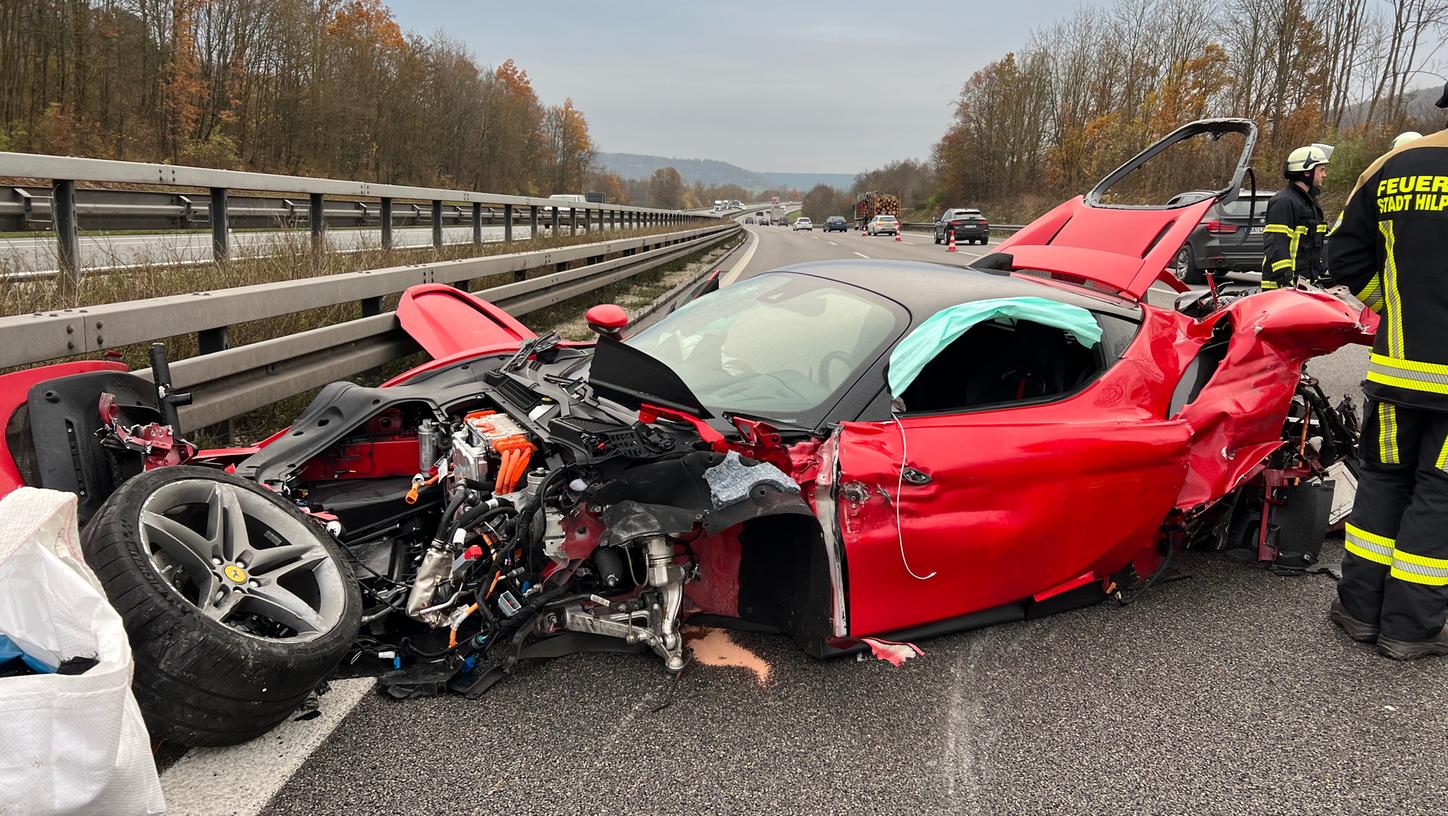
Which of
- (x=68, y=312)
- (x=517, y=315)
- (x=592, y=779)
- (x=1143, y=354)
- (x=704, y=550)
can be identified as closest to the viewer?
(x=592, y=779)

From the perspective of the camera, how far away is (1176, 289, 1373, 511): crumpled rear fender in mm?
3643

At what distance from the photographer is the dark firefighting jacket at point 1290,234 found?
7.25m

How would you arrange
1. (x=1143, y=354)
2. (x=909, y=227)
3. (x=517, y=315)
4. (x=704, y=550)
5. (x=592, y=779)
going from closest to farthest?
(x=592, y=779), (x=704, y=550), (x=1143, y=354), (x=517, y=315), (x=909, y=227)

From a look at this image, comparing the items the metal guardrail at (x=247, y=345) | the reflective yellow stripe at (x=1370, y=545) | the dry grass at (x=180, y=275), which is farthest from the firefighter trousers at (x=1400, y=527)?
the dry grass at (x=180, y=275)

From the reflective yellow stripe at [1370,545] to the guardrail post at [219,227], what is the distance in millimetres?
6349

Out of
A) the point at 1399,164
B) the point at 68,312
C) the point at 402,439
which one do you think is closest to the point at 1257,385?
the point at 1399,164

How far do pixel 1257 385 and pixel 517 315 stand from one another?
20.8ft

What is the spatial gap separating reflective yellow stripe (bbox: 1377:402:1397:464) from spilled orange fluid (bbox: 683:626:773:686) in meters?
2.63

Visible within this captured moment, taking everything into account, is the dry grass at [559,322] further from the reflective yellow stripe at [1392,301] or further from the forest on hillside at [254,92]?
the forest on hillside at [254,92]

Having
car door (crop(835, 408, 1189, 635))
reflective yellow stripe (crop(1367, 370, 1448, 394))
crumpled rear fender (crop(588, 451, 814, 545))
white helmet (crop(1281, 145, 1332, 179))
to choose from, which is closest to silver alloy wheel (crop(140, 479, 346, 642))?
crumpled rear fender (crop(588, 451, 814, 545))

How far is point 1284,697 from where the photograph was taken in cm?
289

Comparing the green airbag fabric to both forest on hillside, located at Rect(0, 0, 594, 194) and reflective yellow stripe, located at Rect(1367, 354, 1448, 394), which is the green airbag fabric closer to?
reflective yellow stripe, located at Rect(1367, 354, 1448, 394)

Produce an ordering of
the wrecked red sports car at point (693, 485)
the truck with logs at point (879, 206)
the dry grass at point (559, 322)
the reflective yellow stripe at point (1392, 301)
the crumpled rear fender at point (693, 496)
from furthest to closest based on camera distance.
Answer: the truck with logs at point (879, 206) < the dry grass at point (559, 322) < the reflective yellow stripe at point (1392, 301) < the crumpled rear fender at point (693, 496) < the wrecked red sports car at point (693, 485)

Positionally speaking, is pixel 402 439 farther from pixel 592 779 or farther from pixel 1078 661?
pixel 1078 661
